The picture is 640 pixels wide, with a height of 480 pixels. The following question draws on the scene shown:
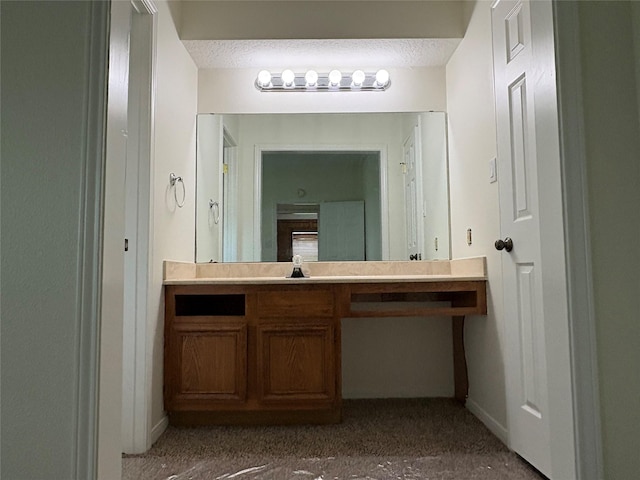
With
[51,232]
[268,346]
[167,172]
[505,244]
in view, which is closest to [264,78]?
[167,172]

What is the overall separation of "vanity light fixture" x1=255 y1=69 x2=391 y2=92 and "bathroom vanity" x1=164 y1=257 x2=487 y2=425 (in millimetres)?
1320

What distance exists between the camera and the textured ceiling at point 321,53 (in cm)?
256

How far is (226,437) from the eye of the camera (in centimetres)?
214

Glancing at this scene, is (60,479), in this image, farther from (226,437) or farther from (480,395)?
(480,395)

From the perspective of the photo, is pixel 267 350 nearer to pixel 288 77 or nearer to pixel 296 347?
pixel 296 347

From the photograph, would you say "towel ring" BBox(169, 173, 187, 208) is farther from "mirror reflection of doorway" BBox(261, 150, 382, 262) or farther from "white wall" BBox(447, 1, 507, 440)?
"white wall" BBox(447, 1, 507, 440)

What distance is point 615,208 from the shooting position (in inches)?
44.8

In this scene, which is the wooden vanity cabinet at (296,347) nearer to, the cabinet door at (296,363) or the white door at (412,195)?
the cabinet door at (296,363)

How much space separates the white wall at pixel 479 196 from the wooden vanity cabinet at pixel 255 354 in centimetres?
76

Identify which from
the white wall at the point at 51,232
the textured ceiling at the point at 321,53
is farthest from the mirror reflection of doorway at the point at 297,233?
the white wall at the point at 51,232

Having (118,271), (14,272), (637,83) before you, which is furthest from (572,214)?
(14,272)

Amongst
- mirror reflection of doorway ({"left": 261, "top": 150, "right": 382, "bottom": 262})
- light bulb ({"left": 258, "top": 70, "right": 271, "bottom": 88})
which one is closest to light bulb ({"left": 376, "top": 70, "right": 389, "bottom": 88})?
mirror reflection of doorway ({"left": 261, "top": 150, "right": 382, "bottom": 262})

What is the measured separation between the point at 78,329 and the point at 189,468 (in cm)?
104

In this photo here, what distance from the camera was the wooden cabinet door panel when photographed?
221 cm
